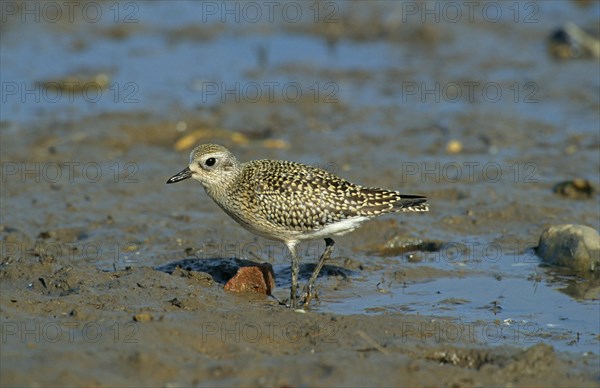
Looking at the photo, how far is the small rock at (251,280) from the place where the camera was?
9.96 metres

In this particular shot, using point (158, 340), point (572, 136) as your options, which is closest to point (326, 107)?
point (572, 136)

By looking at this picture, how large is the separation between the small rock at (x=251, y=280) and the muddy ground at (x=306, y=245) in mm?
126

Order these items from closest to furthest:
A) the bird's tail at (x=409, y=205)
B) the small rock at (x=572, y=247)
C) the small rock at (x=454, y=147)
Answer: the bird's tail at (x=409, y=205) → the small rock at (x=572, y=247) → the small rock at (x=454, y=147)

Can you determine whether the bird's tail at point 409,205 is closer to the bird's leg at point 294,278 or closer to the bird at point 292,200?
the bird at point 292,200

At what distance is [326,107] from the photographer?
15930mm

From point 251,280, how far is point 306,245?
73.2 inches

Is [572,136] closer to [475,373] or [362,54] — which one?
[362,54]

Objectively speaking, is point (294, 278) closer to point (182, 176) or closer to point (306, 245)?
point (182, 176)

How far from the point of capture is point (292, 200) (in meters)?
9.86

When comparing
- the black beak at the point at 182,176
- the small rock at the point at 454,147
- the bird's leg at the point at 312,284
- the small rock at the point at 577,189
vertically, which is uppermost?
the black beak at the point at 182,176

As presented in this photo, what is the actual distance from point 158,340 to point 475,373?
8.30ft

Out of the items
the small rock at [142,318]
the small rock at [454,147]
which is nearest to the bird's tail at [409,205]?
the small rock at [142,318]

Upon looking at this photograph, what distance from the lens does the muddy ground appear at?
26.3 feet

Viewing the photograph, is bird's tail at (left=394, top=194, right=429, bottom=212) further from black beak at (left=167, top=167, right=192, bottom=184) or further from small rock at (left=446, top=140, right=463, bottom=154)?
small rock at (left=446, top=140, right=463, bottom=154)
